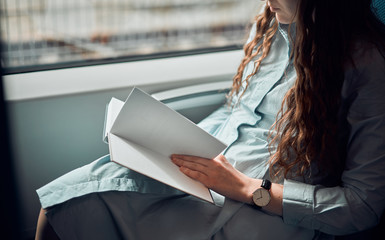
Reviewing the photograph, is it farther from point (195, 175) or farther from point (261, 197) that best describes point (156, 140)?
point (261, 197)

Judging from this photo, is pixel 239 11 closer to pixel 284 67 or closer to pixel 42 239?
pixel 284 67

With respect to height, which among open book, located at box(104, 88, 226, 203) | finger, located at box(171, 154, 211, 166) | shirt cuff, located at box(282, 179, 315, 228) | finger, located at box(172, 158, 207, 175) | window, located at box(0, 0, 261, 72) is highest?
window, located at box(0, 0, 261, 72)

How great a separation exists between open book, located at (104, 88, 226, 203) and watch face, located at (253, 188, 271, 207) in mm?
99

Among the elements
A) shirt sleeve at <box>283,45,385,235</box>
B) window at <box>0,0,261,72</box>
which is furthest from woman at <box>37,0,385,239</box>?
window at <box>0,0,261,72</box>

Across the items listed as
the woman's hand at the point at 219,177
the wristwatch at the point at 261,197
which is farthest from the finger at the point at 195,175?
the wristwatch at the point at 261,197

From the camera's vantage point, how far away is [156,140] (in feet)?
2.97

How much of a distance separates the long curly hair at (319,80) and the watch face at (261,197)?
2.9 inches

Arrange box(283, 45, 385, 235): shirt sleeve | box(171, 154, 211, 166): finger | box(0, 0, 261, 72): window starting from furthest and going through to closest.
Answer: box(0, 0, 261, 72): window
box(171, 154, 211, 166): finger
box(283, 45, 385, 235): shirt sleeve

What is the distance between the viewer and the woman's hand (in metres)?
0.89

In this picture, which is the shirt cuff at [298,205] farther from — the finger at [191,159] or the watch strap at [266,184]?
the finger at [191,159]

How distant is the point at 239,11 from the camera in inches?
83.4

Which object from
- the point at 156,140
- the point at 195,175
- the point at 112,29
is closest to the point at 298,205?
the point at 195,175

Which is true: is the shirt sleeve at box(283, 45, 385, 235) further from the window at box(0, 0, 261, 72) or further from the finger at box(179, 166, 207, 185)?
the window at box(0, 0, 261, 72)

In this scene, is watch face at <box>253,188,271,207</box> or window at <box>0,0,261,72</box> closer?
watch face at <box>253,188,271,207</box>
